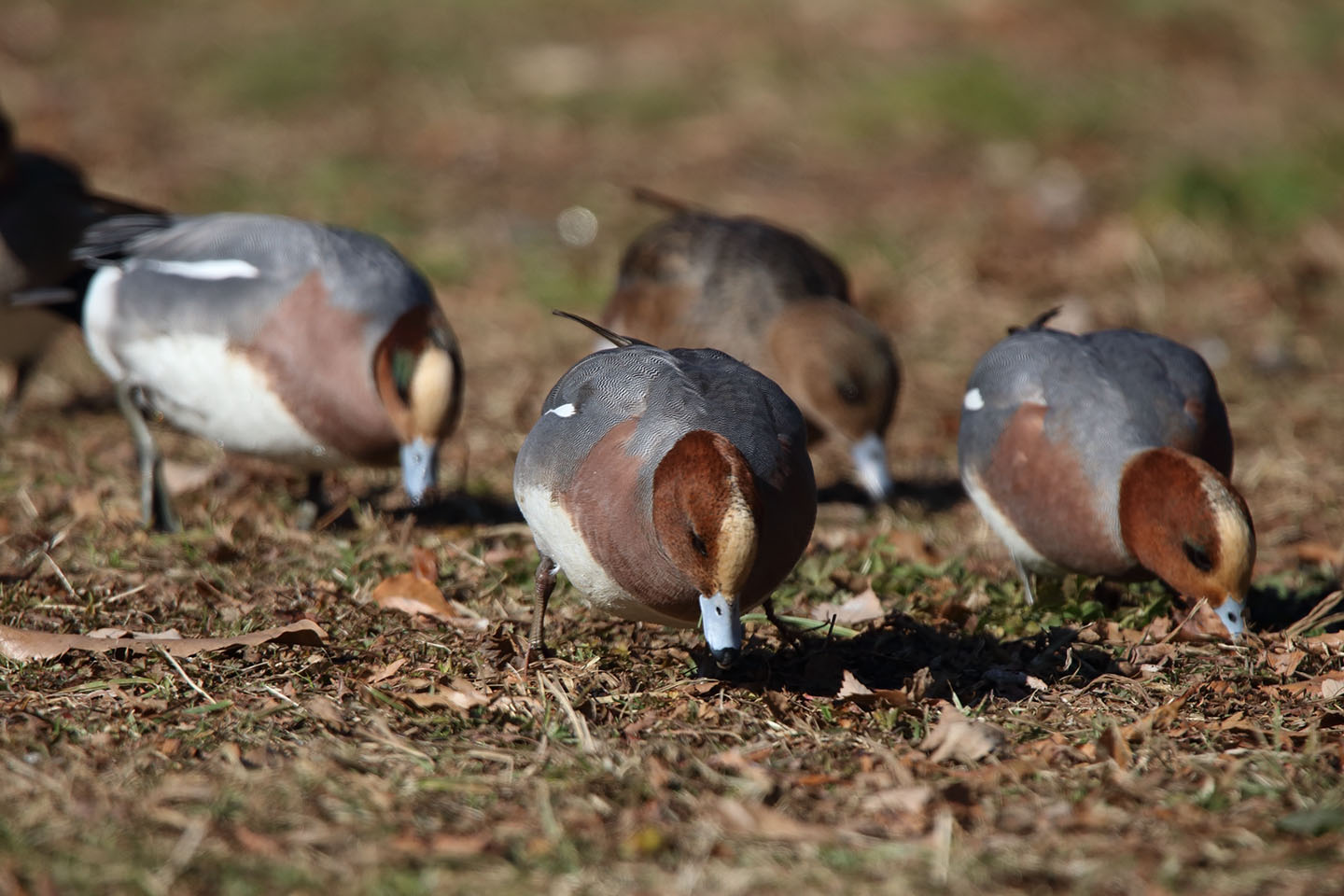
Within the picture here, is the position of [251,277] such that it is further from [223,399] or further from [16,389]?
[16,389]

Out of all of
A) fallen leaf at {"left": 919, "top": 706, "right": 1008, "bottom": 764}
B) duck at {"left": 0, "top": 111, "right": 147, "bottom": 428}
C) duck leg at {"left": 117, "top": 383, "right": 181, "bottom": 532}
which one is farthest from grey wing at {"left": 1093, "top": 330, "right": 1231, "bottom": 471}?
duck at {"left": 0, "top": 111, "right": 147, "bottom": 428}

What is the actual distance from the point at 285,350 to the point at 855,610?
1.98m

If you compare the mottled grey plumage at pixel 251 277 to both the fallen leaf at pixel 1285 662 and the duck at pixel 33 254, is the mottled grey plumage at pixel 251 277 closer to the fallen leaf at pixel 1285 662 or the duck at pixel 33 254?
the duck at pixel 33 254

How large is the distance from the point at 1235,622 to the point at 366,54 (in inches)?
355

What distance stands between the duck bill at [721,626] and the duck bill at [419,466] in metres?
1.62

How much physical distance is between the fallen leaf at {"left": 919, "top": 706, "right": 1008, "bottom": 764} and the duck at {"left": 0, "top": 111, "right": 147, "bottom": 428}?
383 centimetres

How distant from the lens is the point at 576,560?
3.33 metres

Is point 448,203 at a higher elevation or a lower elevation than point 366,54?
lower

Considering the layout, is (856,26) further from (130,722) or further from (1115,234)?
(130,722)

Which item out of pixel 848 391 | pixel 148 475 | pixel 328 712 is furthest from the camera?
pixel 848 391

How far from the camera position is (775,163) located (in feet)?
31.0

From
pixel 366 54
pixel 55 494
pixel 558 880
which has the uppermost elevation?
pixel 366 54

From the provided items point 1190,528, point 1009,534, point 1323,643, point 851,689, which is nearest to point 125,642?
point 851,689

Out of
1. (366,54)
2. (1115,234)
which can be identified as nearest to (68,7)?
(366,54)
